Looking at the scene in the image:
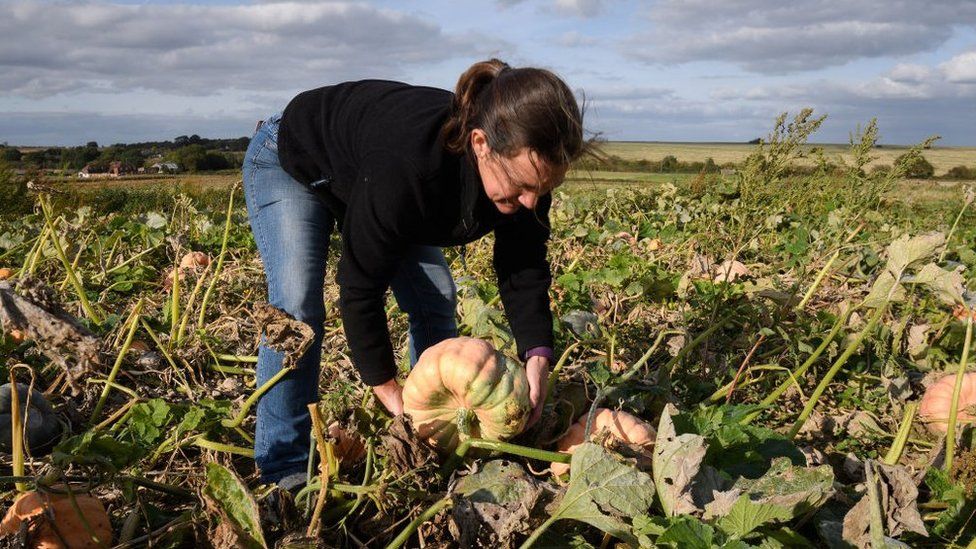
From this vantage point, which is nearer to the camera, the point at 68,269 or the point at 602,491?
the point at 602,491

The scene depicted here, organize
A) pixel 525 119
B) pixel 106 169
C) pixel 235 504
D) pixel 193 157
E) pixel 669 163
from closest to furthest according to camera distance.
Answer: pixel 235 504, pixel 525 119, pixel 106 169, pixel 669 163, pixel 193 157

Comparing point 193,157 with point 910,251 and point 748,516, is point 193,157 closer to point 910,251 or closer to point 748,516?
point 910,251

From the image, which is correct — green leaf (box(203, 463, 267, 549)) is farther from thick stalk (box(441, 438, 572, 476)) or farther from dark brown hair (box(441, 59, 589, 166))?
dark brown hair (box(441, 59, 589, 166))

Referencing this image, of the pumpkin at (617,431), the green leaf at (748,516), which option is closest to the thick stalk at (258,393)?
the pumpkin at (617,431)

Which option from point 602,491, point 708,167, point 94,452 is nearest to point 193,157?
point 708,167

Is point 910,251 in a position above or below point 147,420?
above

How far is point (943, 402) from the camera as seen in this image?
109 inches

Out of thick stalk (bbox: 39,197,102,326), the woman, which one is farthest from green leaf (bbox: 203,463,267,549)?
thick stalk (bbox: 39,197,102,326)

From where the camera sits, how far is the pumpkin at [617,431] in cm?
215

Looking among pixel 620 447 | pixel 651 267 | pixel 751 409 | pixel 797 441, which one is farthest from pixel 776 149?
pixel 620 447

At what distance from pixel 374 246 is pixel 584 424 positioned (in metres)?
0.84

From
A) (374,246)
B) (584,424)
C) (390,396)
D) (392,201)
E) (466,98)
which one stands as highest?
(466,98)

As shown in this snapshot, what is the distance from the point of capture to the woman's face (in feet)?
6.04

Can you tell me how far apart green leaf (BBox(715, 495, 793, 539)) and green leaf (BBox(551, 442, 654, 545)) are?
193 mm
